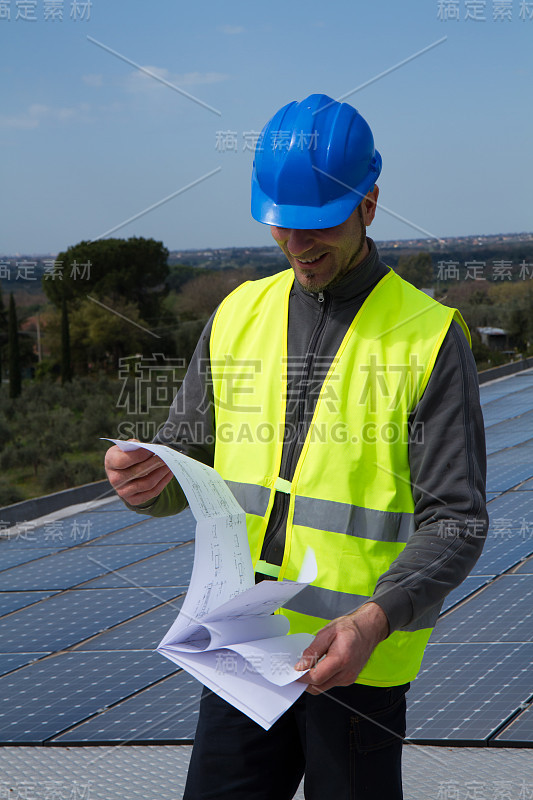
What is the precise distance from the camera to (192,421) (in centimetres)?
233

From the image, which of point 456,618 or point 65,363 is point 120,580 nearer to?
point 456,618

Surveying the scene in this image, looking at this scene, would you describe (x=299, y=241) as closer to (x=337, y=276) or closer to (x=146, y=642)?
(x=337, y=276)

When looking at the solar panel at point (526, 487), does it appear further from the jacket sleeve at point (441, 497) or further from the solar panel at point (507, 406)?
the jacket sleeve at point (441, 497)

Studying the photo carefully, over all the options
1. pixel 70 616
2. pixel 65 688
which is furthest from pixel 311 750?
pixel 70 616

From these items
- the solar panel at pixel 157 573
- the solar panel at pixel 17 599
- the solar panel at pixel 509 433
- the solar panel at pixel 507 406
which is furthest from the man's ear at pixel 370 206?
the solar panel at pixel 507 406

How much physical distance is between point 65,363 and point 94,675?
34810 mm

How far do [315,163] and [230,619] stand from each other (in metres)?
1.00

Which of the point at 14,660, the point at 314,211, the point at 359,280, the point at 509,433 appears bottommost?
the point at 14,660

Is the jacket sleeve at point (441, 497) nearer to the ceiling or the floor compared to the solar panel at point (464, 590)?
nearer to the ceiling

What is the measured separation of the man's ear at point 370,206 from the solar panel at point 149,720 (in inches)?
89.5

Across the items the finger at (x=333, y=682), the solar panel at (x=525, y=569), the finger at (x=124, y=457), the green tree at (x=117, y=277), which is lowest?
the solar panel at (x=525, y=569)

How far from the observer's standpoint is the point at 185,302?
39.7 metres

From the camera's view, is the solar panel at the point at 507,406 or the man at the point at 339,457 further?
the solar panel at the point at 507,406

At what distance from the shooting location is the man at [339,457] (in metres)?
1.84
